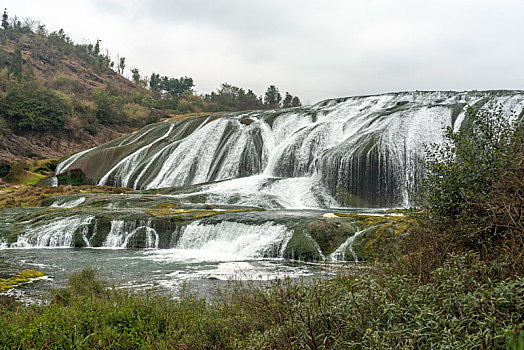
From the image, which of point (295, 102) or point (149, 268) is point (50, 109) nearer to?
point (295, 102)

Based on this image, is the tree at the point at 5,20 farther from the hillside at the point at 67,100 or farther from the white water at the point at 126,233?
the white water at the point at 126,233

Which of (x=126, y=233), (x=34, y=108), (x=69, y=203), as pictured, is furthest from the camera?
(x=34, y=108)

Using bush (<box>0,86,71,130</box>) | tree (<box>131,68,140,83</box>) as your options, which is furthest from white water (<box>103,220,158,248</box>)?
tree (<box>131,68,140,83</box>)

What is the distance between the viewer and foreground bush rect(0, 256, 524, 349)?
3.22 meters

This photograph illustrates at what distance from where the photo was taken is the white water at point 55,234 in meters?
17.5

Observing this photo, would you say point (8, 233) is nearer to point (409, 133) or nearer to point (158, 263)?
point (158, 263)

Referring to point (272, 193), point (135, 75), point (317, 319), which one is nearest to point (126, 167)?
point (272, 193)

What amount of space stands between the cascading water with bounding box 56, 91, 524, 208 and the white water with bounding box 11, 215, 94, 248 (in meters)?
8.79

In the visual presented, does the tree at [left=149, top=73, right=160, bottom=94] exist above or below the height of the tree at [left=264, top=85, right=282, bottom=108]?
above

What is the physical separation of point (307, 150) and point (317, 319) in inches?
1082

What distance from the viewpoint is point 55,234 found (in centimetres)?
1780

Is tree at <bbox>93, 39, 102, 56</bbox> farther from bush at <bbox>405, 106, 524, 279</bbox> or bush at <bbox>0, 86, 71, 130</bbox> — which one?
bush at <bbox>405, 106, 524, 279</bbox>

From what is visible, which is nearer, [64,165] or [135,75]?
[64,165]

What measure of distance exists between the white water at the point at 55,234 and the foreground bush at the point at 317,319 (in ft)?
40.3
